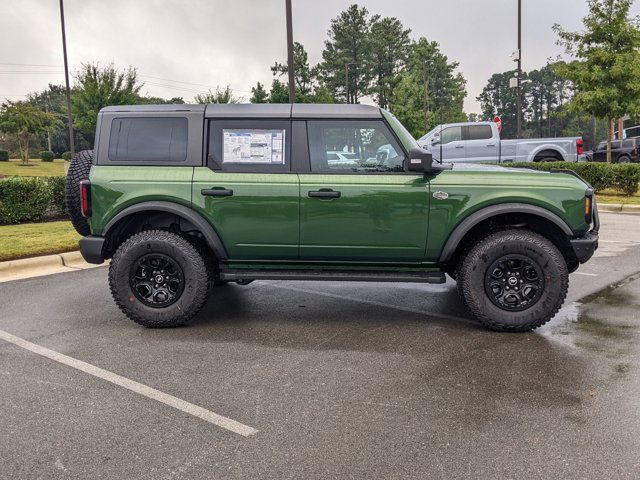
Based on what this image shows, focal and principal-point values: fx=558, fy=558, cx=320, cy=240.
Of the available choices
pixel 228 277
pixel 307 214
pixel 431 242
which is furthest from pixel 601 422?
pixel 228 277

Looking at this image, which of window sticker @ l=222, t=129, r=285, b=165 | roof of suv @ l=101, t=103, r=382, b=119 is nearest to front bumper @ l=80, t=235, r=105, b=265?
roof of suv @ l=101, t=103, r=382, b=119

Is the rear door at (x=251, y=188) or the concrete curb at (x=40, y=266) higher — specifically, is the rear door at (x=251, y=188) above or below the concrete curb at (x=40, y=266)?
above

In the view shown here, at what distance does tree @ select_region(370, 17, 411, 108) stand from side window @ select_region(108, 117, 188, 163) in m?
68.6

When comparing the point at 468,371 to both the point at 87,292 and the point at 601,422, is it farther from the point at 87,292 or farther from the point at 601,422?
the point at 87,292

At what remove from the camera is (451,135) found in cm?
1900

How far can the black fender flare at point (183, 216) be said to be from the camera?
484 centimetres

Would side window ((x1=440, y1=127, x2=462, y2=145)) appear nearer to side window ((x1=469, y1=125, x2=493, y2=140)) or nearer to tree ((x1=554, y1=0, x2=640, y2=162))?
side window ((x1=469, y1=125, x2=493, y2=140))

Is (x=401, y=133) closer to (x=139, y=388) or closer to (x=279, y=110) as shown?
(x=279, y=110)

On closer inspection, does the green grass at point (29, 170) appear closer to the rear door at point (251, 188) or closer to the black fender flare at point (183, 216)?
the black fender flare at point (183, 216)

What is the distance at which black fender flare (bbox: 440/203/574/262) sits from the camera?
15.3 feet

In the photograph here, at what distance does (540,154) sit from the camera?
1845 cm

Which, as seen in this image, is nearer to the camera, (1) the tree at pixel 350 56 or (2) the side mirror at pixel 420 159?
(2) the side mirror at pixel 420 159

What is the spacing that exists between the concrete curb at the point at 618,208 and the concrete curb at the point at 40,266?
12.3m

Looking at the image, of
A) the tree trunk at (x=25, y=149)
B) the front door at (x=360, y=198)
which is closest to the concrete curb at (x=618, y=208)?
the front door at (x=360, y=198)
